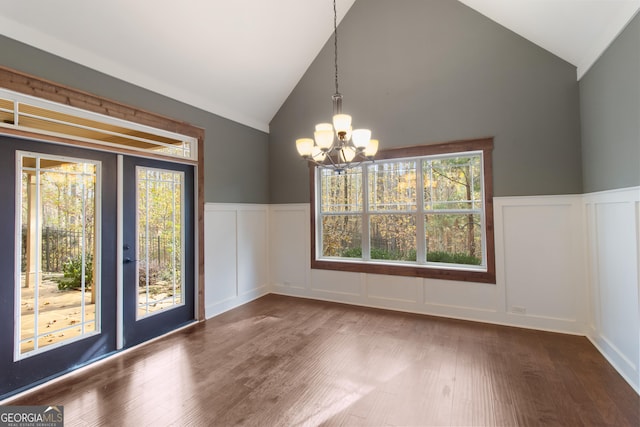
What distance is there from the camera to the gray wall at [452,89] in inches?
136

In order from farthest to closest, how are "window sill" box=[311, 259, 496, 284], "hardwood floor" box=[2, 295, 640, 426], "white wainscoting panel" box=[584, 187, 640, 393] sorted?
1. "window sill" box=[311, 259, 496, 284]
2. "white wainscoting panel" box=[584, 187, 640, 393]
3. "hardwood floor" box=[2, 295, 640, 426]

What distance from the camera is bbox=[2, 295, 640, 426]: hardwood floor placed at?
2092mm

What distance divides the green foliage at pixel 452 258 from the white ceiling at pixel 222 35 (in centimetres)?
242

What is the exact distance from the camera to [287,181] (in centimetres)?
516

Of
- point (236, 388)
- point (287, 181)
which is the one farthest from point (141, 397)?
point (287, 181)

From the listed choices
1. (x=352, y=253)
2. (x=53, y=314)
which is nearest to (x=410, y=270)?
(x=352, y=253)

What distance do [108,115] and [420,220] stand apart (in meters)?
3.99

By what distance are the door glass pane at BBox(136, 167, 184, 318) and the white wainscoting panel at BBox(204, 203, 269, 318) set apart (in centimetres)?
38

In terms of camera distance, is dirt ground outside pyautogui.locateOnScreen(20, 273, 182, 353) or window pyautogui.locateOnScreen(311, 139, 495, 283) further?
window pyautogui.locateOnScreen(311, 139, 495, 283)

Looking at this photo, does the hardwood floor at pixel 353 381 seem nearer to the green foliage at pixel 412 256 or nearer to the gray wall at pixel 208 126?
the green foliage at pixel 412 256

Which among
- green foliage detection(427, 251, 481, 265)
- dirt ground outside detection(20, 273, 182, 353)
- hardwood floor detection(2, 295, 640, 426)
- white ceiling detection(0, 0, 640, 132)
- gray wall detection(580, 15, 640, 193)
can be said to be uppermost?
white ceiling detection(0, 0, 640, 132)

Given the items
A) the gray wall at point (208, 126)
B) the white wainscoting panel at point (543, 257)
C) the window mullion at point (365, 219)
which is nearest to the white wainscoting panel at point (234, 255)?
the gray wall at point (208, 126)

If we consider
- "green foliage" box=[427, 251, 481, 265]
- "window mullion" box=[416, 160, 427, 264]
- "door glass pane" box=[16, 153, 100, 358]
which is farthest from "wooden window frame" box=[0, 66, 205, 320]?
"green foliage" box=[427, 251, 481, 265]

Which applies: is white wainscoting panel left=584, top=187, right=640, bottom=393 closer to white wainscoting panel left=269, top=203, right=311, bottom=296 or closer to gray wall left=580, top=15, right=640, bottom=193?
gray wall left=580, top=15, right=640, bottom=193
